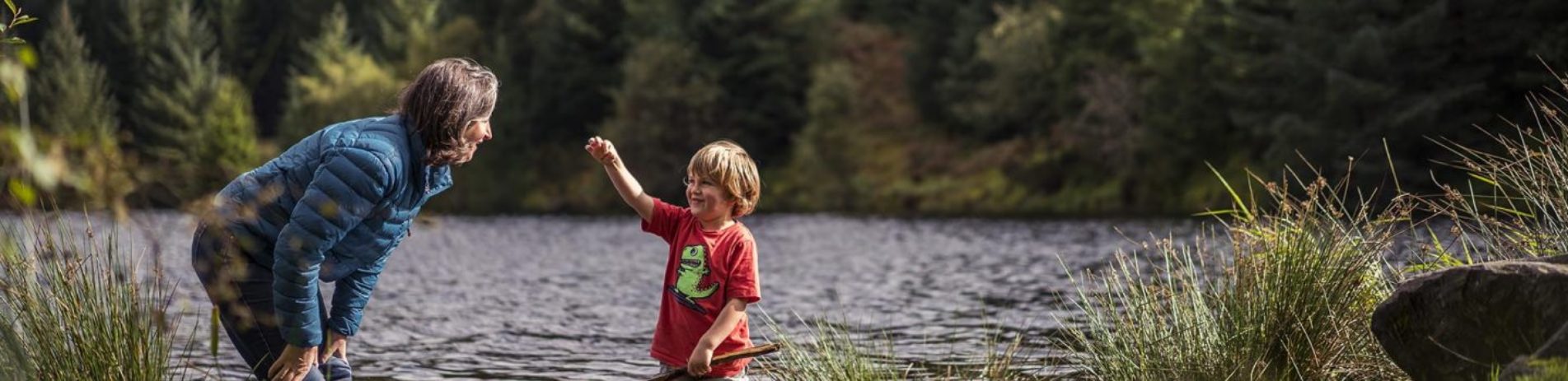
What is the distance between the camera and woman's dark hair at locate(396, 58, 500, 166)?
4.67 metres

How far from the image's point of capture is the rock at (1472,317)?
5.04m

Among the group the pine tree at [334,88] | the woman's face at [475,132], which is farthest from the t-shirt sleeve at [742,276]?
the pine tree at [334,88]

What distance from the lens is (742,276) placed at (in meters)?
4.98

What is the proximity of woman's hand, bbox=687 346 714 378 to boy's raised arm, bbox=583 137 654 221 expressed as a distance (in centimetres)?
45

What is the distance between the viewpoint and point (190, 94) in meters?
56.9

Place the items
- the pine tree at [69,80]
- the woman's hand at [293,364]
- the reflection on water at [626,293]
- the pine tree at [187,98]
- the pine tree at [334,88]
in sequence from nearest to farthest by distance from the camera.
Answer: the woman's hand at [293,364], the reflection on water at [626,293], the pine tree at [69,80], the pine tree at [187,98], the pine tree at [334,88]

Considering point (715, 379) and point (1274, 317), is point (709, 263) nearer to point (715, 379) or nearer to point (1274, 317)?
point (715, 379)

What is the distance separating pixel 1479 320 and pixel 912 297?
1174 cm

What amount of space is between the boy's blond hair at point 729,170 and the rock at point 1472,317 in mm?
2147

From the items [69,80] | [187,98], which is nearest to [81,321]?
[69,80]

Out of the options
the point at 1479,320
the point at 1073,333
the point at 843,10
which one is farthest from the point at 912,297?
the point at 843,10

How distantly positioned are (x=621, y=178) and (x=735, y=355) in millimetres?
666

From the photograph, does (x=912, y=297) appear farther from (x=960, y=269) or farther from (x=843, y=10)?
(x=843, y=10)

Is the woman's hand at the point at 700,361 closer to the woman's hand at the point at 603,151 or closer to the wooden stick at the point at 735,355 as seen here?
the wooden stick at the point at 735,355
